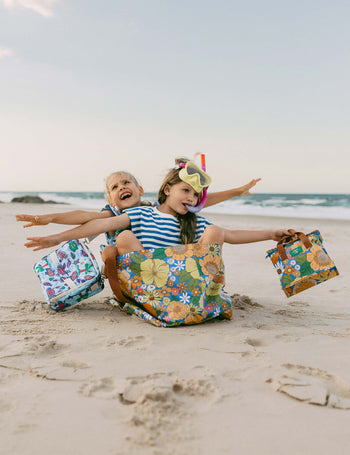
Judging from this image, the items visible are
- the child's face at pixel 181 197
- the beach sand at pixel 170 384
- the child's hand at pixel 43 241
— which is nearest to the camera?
the beach sand at pixel 170 384

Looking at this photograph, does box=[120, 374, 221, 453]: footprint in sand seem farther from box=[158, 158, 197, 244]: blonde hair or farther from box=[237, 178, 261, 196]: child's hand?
box=[237, 178, 261, 196]: child's hand

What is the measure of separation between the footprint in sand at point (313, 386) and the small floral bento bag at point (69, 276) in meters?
1.51

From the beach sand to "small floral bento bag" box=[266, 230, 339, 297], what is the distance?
10.8 inches

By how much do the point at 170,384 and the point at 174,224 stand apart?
1.46 metres

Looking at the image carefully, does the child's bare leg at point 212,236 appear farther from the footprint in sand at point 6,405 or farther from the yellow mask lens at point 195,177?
the footprint in sand at point 6,405

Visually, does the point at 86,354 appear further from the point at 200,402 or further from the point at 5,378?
the point at 200,402

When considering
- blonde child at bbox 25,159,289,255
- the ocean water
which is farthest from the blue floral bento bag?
the ocean water

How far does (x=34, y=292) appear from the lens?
3779 mm

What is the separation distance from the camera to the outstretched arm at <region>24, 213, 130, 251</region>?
2.86m

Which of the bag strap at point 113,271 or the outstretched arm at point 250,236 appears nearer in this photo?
the bag strap at point 113,271

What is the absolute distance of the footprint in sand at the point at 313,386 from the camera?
1743 mm

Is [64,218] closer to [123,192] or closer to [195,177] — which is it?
[123,192]

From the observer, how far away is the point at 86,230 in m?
2.99

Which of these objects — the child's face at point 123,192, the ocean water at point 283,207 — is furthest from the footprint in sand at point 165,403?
the ocean water at point 283,207
